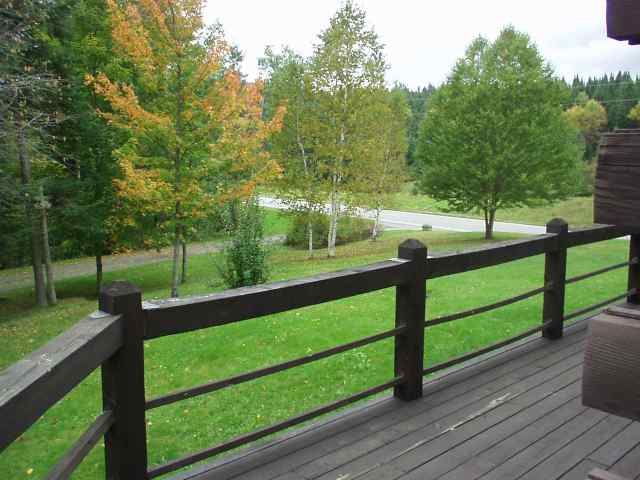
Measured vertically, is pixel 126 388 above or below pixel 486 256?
below

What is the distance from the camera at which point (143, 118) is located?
1054 centimetres

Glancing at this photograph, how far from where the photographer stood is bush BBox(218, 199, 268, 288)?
973 cm

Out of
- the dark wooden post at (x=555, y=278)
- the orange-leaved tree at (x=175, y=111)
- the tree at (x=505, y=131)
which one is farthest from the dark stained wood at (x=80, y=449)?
the tree at (x=505, y=131)

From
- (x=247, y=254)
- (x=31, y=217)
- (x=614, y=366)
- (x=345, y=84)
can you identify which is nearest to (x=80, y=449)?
(x=614, y=366)

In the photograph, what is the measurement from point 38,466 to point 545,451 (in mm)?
3720

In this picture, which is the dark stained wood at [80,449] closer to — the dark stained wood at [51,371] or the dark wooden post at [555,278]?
the dark stained wood at [51,371]

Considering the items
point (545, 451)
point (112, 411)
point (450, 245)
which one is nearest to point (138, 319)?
point (112, 411)

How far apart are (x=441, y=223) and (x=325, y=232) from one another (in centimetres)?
755

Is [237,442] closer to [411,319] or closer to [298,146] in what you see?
[411,319]

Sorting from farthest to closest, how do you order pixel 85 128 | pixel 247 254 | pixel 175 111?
pixel 85 128 → pixel 175 111 → pixel 247 254

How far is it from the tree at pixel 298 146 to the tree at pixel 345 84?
50cm

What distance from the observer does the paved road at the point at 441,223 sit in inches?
1013

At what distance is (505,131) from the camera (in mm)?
18406

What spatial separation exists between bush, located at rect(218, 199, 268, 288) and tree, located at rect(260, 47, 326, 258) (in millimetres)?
9901
